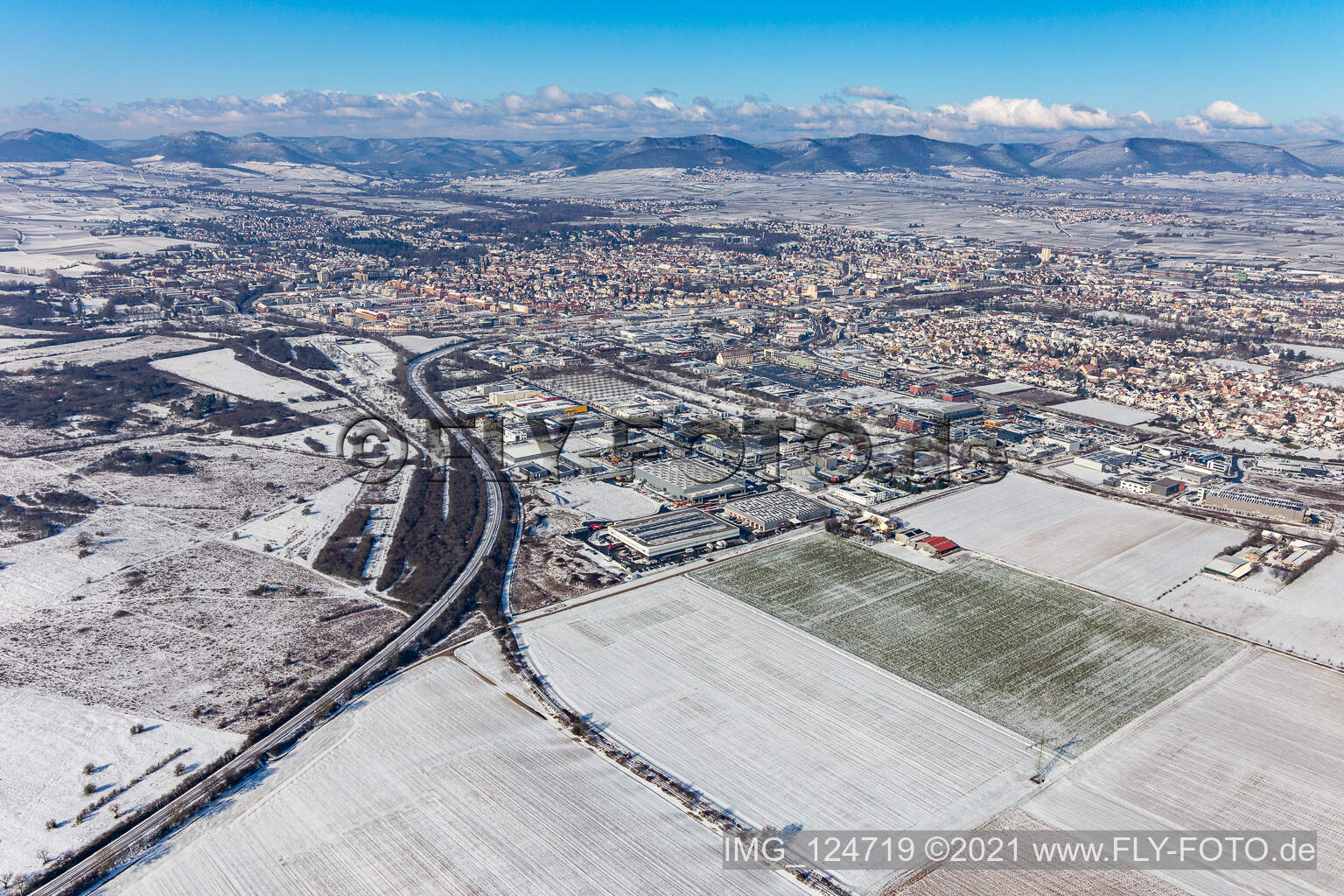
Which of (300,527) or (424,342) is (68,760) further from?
Result: (424,342)

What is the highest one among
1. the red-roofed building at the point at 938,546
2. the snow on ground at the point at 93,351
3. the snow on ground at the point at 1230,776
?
the snow on ground at the point at 93,351

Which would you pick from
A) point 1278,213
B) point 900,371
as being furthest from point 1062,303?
point 1278,213

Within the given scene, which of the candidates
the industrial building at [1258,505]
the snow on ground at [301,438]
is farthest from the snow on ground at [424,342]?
the industrial building at [1258,505]

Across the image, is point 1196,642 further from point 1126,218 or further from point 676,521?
point 1126,218

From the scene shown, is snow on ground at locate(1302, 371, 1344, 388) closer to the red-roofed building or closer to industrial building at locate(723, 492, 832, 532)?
the red-roofed building

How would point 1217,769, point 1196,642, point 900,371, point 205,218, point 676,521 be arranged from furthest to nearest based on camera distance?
point 205,218, point 900,371, point 676,521, point 1196,642, point 1217,769

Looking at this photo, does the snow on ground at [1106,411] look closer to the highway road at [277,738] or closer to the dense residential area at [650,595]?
the dense residential area at [650,595]

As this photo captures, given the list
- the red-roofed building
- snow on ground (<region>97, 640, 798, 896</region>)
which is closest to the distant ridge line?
the red-roofed building
